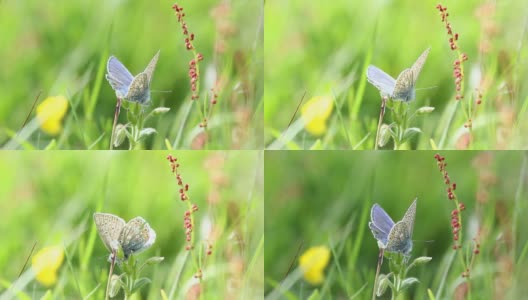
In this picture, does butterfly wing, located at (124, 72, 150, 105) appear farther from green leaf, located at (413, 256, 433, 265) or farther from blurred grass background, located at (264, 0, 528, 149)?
green leaf, located at (413, 256, 433, 265)

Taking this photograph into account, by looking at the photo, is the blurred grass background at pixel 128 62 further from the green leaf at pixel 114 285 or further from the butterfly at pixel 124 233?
the green leaf at pixel 114 285

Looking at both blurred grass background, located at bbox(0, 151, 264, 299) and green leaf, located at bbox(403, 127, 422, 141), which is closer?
blurred grass background, located at bbox(0, 151, 264, 299)

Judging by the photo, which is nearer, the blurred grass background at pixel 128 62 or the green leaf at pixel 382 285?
the blurred grass background at pixel 128 62

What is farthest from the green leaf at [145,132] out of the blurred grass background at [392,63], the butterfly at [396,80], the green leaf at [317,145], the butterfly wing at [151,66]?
the butterfly at [396,80]

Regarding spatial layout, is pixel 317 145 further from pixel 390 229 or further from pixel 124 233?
A: pixel 124 233

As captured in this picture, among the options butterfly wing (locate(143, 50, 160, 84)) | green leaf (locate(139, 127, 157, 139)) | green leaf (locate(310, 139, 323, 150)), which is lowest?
green leaf (locate(139, 127, 157, 139))

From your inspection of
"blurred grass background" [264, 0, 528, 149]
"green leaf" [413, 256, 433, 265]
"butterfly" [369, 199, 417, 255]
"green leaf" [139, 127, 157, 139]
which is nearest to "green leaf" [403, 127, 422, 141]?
"blurred grass background" [264, 0, 528, 149]

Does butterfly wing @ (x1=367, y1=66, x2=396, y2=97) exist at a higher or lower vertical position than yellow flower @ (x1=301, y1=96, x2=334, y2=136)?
higher
